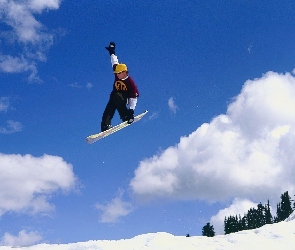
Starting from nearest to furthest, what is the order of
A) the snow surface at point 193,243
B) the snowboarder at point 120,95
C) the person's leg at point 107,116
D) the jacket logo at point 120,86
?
the snow surface at point 193,243 → the snowboarder at point 120,95 → the jacket logo at point 120,86 → the person's leg at point 107,116

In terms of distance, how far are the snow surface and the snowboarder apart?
447 centimetres

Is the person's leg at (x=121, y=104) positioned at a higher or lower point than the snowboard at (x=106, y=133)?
higher

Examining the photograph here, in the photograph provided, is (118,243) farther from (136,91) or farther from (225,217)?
(225,217)

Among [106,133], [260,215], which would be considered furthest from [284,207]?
[106,133]

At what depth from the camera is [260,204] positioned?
4114 inches

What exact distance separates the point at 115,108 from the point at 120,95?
24.2 inches

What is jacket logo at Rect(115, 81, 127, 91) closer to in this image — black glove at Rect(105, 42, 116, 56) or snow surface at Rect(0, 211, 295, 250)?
black glove at Rect(105, 42, 116, 56)

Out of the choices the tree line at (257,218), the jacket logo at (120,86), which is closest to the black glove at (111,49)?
the jacket logo at (120,86)

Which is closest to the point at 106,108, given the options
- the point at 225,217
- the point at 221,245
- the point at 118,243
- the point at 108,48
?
the point at 108,48

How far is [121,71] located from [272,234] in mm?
6558

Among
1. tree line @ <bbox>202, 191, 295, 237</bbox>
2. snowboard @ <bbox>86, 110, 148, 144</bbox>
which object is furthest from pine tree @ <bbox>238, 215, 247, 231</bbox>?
snowboard @ <bbox>86, 110, 148, 144</bbox>

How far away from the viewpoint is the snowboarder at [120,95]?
12.6 m

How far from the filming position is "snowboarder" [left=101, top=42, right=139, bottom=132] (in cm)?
1257

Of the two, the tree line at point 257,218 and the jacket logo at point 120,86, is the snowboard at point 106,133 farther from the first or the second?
the tree line at point 257,218
